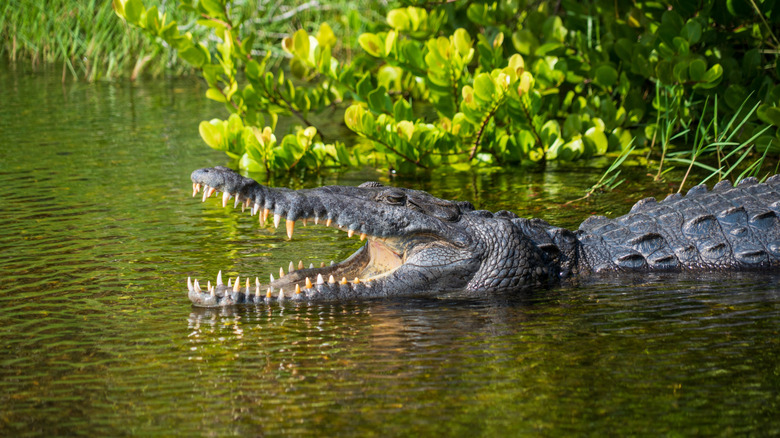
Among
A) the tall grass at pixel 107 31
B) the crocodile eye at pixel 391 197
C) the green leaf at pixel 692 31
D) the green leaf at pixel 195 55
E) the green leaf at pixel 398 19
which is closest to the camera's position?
the crocodile eye at pixel 391 197

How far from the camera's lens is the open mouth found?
4.45 meters

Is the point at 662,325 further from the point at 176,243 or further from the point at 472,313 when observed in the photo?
the point at 176,243

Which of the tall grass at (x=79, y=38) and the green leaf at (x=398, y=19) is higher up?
the tall grass at (x=79, y=38)

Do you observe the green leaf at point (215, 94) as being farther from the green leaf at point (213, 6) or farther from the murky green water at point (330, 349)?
the murky green water at point (330, 349)

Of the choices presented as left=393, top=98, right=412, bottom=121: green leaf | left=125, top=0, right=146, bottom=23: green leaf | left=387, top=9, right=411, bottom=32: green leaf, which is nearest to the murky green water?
left=393, top=98, right=412, bottom=121: green leaf

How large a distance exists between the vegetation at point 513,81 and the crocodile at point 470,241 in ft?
5.76

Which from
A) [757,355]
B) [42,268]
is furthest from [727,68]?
[42,268]

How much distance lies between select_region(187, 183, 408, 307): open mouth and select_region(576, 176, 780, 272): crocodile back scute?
43.9 inches

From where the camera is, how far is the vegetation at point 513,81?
7027 millimetres

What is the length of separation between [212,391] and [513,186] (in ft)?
14.2

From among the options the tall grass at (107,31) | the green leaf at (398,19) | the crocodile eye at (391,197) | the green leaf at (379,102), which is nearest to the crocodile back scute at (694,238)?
the crocodile eye at (391,197)

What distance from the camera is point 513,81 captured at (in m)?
6.84

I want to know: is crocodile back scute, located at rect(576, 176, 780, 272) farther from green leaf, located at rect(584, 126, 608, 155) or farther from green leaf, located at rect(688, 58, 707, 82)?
green leaf, located at rect(584, 126, 608, 155)

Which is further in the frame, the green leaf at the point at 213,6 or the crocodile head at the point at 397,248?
the green leaf at the point at 213,6
